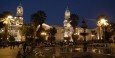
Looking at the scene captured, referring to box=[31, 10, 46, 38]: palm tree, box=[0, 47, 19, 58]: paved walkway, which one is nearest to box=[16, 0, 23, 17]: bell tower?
box=[31, 10, 46, 38]: palm tree

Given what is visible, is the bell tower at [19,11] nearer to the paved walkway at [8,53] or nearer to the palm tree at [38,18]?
the palm tree at [38,18]

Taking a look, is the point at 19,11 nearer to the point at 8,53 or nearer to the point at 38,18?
the point at 38,18

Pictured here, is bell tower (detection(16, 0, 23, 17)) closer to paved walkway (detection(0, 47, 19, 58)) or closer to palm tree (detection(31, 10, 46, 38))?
palm tree (detection(31, 10, 46, 38))

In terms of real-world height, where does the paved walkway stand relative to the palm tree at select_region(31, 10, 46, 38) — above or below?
below

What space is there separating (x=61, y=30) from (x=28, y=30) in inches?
2290

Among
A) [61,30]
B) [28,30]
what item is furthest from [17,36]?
[28,30]

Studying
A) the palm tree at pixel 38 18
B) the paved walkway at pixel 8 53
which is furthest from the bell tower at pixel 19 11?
the paved walkway at pixel 8 53

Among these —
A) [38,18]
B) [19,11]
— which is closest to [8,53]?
[38,18]

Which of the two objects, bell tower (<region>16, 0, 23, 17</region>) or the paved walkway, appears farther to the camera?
bell tower (<region>16, 0, 23, 17</region>)

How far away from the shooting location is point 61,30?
15600 centimetres

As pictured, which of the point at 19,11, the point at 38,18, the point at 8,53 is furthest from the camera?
the point at 19,11

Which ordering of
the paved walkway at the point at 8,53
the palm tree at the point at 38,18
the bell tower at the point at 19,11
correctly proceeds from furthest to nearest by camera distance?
the bell tower at the point at 19,11
the palm tree at the point at 38,18
the paved walkway at the point at 8,53

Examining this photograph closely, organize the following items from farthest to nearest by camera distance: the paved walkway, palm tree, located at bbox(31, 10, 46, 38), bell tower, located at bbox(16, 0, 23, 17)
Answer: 1. bell tower, located at bbox(16, 0, 23, 17)
2. palm tree, located at bbox(31, 10, 46, 38)
3. the paved walkway

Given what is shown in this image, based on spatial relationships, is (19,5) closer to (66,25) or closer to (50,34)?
(66,25)
